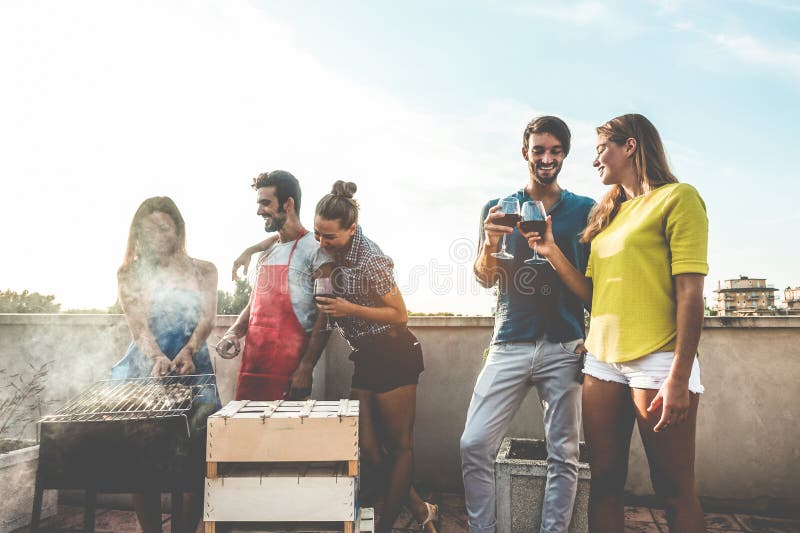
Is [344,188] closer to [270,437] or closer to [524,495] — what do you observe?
[270,437]

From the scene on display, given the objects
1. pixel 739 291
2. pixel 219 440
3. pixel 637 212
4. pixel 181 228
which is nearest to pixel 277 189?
pixel 181 228

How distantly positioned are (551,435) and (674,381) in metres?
1.07

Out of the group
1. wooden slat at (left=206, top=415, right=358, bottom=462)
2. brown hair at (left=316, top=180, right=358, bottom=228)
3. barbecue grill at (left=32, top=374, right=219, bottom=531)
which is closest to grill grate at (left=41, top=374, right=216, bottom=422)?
barbecue grill at (left=32, top=374, right=219, bottom=531)

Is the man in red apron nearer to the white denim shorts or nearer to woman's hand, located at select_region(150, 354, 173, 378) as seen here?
woman's hand, located at select_region(150, 354, 173, 378)

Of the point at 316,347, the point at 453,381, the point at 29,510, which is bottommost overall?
the point at 29,510

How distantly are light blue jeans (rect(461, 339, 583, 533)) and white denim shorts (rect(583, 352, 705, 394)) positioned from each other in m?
0.62

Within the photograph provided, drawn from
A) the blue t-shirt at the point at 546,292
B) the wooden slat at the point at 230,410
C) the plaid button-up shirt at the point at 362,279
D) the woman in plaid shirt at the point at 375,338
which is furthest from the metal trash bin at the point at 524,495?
the wooden slat at the point at 230,410

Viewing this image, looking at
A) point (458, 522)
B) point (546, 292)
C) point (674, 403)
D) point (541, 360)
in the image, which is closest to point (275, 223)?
point (546, 292)

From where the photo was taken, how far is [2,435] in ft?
12.9

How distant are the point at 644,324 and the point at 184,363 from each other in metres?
2.50

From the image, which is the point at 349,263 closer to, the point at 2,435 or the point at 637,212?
the point at 637,212

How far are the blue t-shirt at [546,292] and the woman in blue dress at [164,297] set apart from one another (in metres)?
1.82

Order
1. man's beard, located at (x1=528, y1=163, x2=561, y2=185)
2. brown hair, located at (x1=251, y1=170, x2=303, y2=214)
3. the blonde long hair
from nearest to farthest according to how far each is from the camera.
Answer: the blonde long hair < man's beard, located at (x1=528, y1=163, x2=561, y2=185) < brown hair, located at (x1=251, y1=170, x2=303, y2=214)

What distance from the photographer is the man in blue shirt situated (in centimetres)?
264
